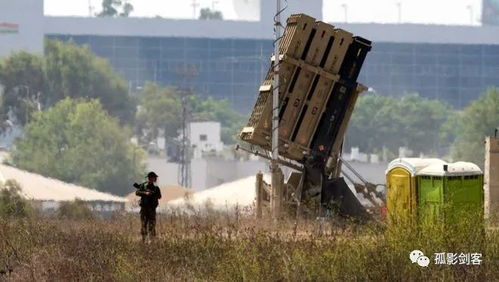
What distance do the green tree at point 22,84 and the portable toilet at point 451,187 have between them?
10937cm

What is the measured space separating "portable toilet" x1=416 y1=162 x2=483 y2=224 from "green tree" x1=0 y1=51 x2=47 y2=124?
109 meters

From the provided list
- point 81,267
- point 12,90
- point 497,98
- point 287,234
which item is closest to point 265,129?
point 287,234

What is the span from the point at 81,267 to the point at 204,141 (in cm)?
12863

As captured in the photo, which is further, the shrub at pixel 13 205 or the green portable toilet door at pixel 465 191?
the shrub at pixel 13 205

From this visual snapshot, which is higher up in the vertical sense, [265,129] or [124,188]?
[265,129]

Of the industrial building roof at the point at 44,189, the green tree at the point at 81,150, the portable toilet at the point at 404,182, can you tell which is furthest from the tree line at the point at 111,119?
the portable toilet at the point at 404,182

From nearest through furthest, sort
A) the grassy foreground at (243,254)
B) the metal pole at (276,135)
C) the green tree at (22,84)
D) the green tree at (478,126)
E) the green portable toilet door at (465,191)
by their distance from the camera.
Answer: the grassy foreground at (243,254), the green portable toilet door at (465,191), the metal pole at (276,135), the green tree at (478,126), the green tree at (22,84)

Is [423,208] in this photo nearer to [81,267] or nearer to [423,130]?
[81,267]

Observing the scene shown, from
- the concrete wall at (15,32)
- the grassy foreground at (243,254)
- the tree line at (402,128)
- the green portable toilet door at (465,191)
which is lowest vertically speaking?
the tree line at (402,128)

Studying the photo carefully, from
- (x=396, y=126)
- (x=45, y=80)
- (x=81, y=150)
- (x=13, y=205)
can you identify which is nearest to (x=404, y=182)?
(x=13, y=205)

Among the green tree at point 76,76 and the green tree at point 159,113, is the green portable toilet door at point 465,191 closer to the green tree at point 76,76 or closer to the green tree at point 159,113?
the green tree at point 76,76

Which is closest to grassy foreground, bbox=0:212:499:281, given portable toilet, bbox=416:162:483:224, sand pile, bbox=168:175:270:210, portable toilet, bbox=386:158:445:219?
portable toilet, bbox=386:158:445:219

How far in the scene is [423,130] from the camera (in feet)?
507

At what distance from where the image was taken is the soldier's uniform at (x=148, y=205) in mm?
27188
